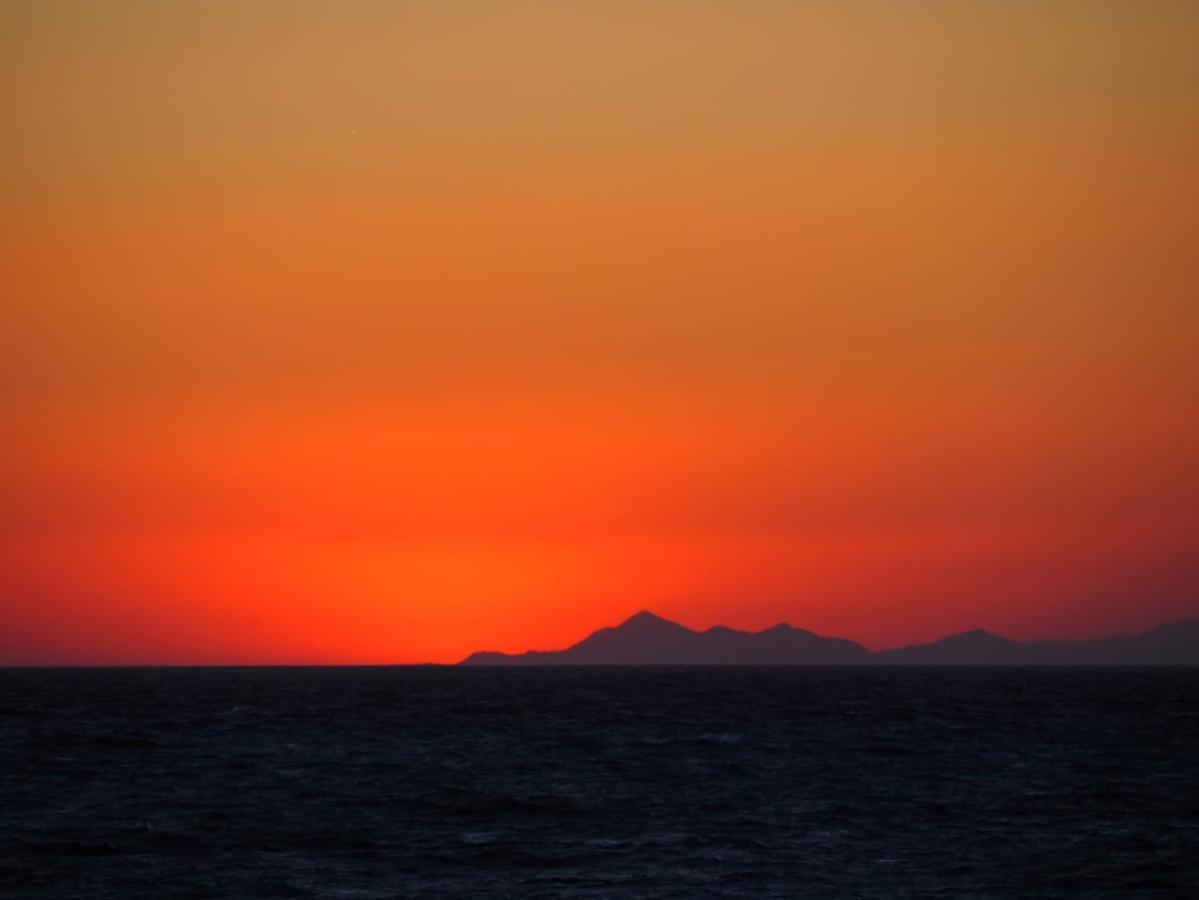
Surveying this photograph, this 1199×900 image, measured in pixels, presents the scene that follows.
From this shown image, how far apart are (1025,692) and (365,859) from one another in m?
130

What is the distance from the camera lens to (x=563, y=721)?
10862 centimetres

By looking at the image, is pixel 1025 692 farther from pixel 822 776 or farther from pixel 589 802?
pixel 589 802

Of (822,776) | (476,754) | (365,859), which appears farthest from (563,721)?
(365,859)

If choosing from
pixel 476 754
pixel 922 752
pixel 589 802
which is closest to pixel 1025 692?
pixel 922 752

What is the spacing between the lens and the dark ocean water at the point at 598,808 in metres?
45.4

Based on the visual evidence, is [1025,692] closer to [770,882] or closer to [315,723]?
[315,723]

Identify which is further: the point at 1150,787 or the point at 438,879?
the point at 1150,787

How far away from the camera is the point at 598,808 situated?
197 feet

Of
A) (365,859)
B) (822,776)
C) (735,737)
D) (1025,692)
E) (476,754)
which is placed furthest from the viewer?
(1025,692)

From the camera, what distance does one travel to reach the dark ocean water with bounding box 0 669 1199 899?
45.4 metres

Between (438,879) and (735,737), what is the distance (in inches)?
1878

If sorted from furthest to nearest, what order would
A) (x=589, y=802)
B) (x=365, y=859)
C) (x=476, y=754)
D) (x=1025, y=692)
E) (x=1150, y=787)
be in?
(x=1025, y=692), (x=476, y=754), (x=1150, y=787), (x=589, y=802), (x=365, y=859)

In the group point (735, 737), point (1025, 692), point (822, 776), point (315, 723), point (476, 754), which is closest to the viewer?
point (822, 776)

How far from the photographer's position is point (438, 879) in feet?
150
